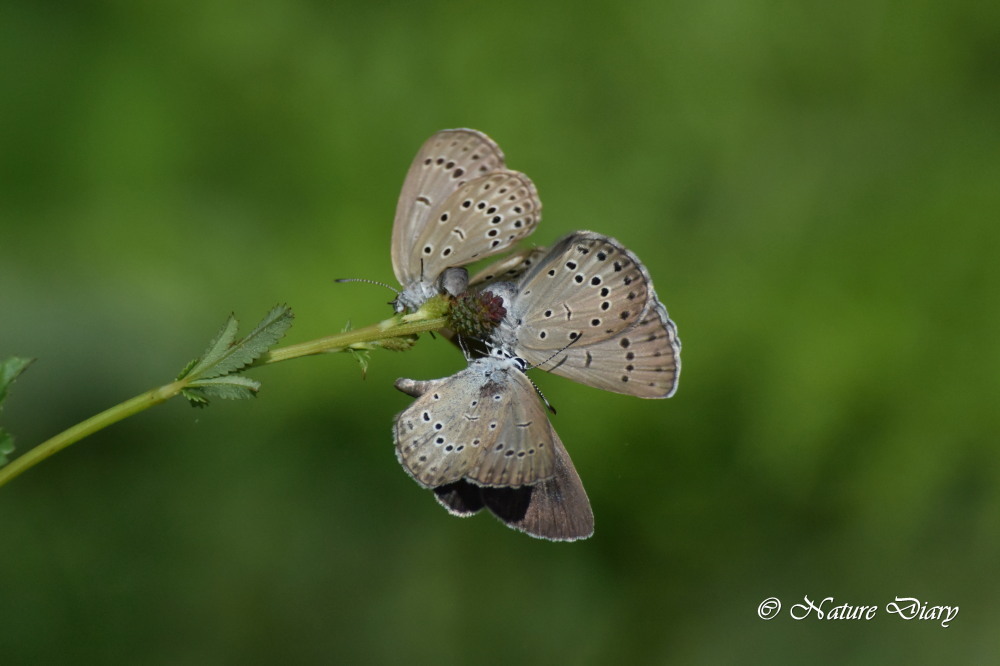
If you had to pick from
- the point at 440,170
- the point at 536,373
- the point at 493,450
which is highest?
the point at 440,170

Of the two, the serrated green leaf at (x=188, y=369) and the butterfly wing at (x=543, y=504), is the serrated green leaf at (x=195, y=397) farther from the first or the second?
the butterfly wing at (x=543, y=504)

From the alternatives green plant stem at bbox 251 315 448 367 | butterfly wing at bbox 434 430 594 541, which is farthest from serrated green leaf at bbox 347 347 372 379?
butterfly wing at bbox 434 430 594 541

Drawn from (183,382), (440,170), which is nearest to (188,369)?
(183,382)

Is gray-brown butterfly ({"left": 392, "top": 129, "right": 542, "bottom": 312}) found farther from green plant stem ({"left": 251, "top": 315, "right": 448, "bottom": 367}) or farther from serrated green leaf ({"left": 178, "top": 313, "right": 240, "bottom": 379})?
serrated green leaf ({"left": 178, "top": 313, "right": 240, "bottom": 379})

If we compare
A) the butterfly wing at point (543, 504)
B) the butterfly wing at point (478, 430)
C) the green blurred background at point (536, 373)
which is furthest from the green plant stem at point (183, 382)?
the green blurred background at point (536, 373)

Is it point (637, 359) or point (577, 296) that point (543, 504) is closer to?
point (637, 359)

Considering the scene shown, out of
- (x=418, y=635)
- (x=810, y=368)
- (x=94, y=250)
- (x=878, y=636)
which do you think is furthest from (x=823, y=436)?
(x=94, y=250)

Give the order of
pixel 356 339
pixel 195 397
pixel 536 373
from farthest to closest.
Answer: pixel 536 373
pixel 356 339
pixel 195 397

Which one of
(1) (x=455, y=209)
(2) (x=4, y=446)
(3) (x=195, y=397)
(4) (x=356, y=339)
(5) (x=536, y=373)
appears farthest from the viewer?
(5) (x=536, y=373)
